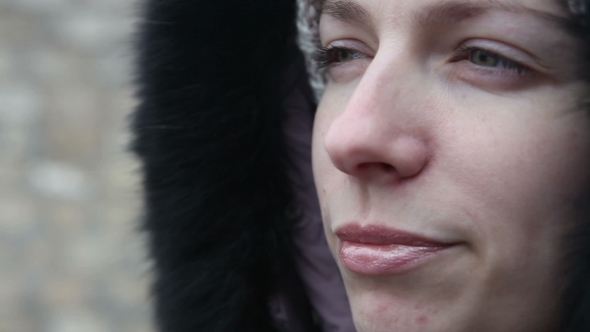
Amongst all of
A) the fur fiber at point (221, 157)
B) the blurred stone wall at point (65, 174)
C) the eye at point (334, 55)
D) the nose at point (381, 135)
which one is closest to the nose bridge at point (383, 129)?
the nose at point (381, 135)

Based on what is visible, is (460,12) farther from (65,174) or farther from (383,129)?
(65,174)

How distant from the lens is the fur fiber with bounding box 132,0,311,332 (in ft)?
3.88

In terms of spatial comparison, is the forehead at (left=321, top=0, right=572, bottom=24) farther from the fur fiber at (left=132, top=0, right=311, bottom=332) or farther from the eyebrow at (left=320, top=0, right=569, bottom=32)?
the fur fiber at (left=132, top=0, right=311, bottom=332)

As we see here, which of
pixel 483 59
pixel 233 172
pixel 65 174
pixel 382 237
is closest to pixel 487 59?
pixel 483 59

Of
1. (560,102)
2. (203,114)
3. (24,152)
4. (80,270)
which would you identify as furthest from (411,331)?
(24,152)

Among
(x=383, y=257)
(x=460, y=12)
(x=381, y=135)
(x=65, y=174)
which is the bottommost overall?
(x=383, y=257)

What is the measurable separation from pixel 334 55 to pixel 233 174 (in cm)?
26

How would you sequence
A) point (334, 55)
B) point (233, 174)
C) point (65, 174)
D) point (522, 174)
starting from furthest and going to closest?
1. point (65, 174)
2. point (233, 174)
3. point (334, 55)
4. point (522, 174)

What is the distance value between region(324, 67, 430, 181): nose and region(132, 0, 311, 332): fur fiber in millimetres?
338

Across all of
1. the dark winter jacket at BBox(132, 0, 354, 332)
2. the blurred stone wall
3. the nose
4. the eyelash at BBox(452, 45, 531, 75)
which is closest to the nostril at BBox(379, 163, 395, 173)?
the nose

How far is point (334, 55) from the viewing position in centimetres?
104

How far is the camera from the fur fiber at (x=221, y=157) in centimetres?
118

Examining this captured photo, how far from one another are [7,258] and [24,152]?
492 millimetres

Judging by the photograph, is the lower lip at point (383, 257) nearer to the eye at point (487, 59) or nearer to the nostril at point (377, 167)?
the nostril at point (377, 167)
